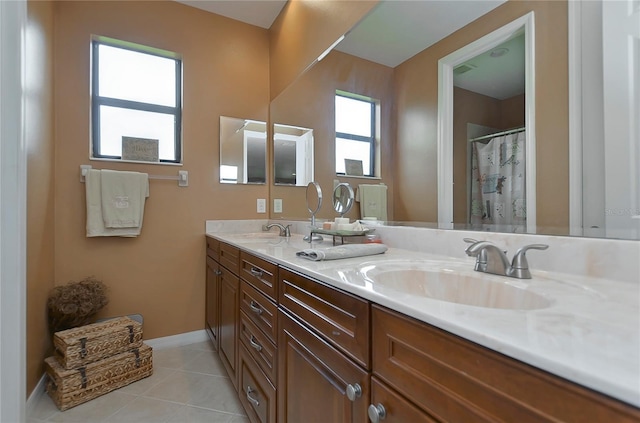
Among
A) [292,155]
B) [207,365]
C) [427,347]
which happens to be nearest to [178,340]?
[207,365]

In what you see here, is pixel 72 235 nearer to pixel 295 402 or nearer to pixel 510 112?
pixel 295 402

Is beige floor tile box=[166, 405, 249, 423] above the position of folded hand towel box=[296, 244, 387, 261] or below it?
below

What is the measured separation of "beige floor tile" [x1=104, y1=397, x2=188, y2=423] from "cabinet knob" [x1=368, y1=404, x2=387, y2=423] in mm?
1338

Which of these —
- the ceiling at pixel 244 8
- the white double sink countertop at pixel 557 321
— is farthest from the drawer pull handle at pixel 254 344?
the ceiling at pixel 244 8

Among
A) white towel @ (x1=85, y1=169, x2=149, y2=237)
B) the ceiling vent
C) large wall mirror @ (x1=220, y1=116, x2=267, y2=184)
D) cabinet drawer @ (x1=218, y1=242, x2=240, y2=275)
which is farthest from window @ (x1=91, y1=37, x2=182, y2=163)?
the ceiling vent

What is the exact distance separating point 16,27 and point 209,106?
55.9 inches

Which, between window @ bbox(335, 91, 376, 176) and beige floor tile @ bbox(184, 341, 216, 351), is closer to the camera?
window @ bbox(335, 91, 376, 176)

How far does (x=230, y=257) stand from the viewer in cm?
173

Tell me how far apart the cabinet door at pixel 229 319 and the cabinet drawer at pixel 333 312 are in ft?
2.36

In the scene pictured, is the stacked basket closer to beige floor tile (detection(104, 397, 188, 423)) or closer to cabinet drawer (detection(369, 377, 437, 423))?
beige floor tile (detection(104, 397, 188, 423))

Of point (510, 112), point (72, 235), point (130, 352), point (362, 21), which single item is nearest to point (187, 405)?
point (130, 352)

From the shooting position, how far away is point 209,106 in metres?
2.40

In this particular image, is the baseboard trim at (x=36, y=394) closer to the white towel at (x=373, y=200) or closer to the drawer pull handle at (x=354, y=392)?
the drawer pull handle at (x=354, y=392)

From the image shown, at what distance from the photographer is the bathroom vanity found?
0.33 m
